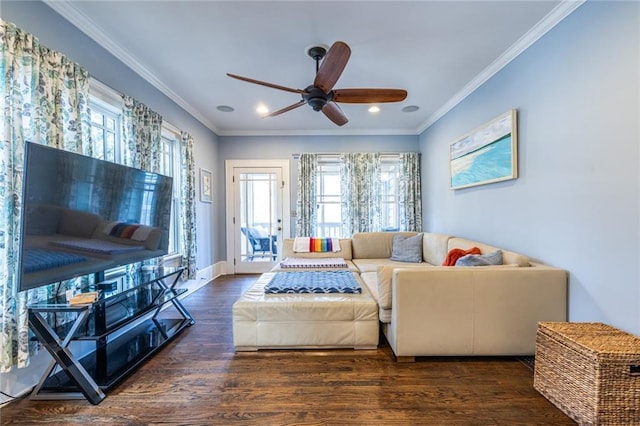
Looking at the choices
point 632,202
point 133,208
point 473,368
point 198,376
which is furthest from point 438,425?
point 133,208

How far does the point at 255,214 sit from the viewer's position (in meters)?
5.30

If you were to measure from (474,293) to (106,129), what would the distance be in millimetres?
3490

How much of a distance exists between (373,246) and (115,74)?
150 inches

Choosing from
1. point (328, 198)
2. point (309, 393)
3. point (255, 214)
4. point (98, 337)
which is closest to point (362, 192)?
point (328, 198)

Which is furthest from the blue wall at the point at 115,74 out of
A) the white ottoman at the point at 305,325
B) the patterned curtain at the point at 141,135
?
the white ottoman at the point at 305,325

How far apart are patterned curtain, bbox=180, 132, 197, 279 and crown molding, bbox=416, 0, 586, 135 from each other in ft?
12.1

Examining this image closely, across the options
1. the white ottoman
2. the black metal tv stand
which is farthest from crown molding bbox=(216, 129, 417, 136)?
the white ottoman

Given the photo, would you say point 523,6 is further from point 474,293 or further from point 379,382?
point 379,382

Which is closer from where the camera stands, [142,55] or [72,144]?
[72,144]

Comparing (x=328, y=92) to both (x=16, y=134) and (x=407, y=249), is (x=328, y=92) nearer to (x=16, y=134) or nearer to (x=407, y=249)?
(x=16, y=134)

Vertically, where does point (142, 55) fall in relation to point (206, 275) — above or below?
above

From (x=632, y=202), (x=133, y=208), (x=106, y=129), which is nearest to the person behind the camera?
(x=632, y=202)

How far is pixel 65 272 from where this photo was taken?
5.82 ft

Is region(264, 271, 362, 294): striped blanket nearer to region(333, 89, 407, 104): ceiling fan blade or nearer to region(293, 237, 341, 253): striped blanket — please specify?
region(293, 237, 341, 253): striped blanket
